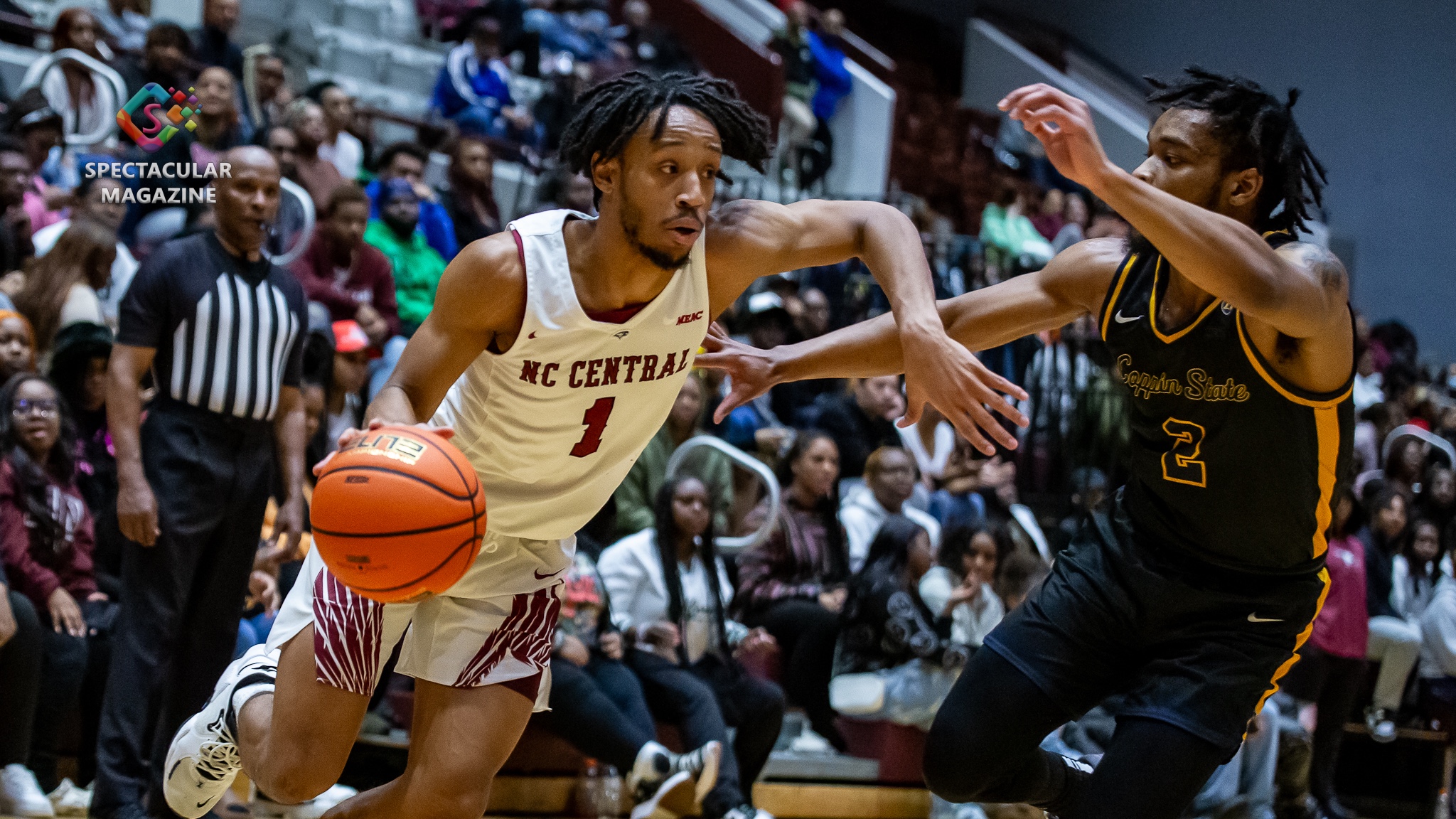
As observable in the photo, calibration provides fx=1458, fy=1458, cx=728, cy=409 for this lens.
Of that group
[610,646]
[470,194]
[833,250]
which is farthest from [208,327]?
[470,194]

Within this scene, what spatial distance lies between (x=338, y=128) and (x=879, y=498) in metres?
4.12

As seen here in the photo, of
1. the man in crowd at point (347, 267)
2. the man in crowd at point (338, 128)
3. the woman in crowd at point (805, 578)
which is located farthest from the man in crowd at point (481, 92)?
the woman in crowd at point (805, 578)

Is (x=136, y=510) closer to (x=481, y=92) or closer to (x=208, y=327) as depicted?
(x=208, y=327)

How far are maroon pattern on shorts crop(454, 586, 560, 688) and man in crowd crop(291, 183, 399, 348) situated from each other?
406 cm

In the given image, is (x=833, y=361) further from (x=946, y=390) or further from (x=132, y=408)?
(x=132, y=408)

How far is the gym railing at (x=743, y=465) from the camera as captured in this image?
24.2ft

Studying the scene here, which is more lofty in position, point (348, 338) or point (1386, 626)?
point (348, 338)

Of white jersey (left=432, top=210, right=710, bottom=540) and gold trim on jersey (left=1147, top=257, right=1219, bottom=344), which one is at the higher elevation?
gold trim on jersey (left=1147, top=257, right=1219, bottom=344)

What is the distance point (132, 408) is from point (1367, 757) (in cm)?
785

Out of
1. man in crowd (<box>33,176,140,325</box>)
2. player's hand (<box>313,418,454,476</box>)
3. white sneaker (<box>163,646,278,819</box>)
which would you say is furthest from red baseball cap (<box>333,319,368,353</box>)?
player's hand (<box>313,418,454,476</box>)

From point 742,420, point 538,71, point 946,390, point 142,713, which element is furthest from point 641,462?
point 538,71

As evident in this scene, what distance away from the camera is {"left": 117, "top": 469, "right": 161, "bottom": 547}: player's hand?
16.9ft

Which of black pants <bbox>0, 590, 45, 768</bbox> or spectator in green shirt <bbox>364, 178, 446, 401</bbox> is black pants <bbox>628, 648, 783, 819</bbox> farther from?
spectator in green shirt <bbox>364, 178, 446, 401</bbox>

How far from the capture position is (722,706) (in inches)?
266
